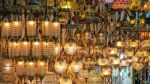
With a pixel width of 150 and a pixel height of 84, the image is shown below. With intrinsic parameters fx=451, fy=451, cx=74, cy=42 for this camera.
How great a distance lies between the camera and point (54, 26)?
11.3 metres

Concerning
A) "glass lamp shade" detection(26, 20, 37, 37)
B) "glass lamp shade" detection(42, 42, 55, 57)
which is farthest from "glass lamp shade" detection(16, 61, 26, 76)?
"glass lamp shade" detection(26, 20, 37, 37)

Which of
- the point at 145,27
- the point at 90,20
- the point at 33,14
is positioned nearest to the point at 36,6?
the point at 33,14

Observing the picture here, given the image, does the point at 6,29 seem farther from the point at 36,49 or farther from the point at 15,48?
the point at 36,49

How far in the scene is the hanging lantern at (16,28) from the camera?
1080cm

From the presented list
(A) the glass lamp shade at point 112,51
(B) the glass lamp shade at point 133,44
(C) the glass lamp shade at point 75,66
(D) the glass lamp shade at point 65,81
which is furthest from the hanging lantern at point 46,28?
(B) the glass lamp shade at point 133,44

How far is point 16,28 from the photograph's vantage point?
35.4 ft

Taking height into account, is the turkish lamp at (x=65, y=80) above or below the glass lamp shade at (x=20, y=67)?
below

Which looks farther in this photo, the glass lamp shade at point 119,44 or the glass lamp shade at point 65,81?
the glass lamp shade at point 119,44

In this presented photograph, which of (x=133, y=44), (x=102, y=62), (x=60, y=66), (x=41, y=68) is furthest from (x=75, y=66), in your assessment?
(x=133, y=44)

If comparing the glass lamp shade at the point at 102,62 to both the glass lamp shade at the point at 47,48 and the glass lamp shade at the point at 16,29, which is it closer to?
the glass lamp shade at the point at 47,48

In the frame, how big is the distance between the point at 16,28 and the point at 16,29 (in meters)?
0.02

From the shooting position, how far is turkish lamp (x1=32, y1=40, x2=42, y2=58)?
437 inches

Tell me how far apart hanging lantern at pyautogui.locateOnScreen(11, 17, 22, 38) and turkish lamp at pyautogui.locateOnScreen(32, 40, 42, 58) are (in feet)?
1.54

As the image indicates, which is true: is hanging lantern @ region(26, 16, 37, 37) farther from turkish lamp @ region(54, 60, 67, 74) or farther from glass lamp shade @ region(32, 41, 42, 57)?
turkish lamp @ region(54, 60, 67, 74)
